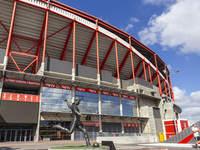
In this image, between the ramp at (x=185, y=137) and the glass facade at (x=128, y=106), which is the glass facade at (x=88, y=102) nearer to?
the glass facade at (x=128, y=106)

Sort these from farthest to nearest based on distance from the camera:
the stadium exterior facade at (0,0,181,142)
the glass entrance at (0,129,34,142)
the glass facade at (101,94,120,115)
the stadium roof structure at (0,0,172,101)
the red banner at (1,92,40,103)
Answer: the glass facade at (101,94,120,115) → the stadium roof structure at (0,0,172,101) → the stadium exterior facade at (0,0,181,142) → the glass entrance at (0,129,34,142) → the red banner at (1,92,40,103)

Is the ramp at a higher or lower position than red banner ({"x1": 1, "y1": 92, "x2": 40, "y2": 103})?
lower

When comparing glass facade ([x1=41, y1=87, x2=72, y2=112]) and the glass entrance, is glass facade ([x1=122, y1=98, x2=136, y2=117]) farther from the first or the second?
the glass entrance

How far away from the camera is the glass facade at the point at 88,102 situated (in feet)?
98.8

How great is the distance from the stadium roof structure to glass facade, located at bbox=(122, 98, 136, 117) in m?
6.37

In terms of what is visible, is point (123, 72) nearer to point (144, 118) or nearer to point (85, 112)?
point (144, 118)

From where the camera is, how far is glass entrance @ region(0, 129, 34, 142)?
2412cm

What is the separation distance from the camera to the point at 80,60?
4166 centimetres

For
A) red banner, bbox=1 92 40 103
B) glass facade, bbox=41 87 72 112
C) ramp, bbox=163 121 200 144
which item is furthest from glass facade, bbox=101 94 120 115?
ramp, bbox=163 121 200 144

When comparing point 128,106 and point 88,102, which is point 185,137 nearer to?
point 88,102

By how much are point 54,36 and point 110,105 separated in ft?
62.4

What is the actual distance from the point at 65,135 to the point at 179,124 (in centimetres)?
1955

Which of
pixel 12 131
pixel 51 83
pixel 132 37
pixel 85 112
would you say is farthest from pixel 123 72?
pixel 12 131

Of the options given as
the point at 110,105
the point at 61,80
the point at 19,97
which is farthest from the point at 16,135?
the point at 110,105
